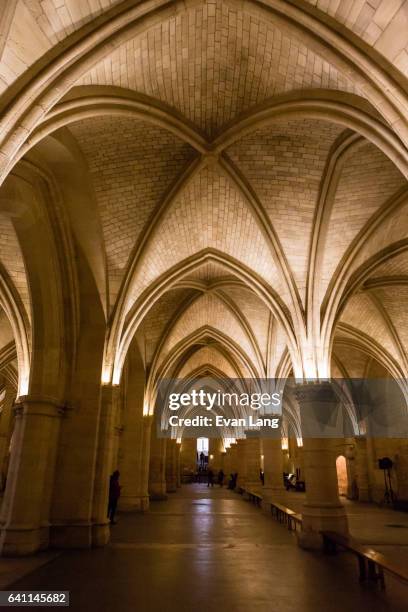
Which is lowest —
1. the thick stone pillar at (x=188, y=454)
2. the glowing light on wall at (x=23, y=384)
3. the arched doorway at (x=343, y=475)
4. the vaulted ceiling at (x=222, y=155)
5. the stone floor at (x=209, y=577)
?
the stone floor at (x=209, y=577)

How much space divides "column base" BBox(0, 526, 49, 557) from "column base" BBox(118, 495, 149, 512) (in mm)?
7938

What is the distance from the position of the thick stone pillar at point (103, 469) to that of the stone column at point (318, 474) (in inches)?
172

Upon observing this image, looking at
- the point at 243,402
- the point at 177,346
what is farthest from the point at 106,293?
the point at 243,402

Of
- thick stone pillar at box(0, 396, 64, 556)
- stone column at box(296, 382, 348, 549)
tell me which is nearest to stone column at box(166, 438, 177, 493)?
stone column at box(296, 382, 348, 549)

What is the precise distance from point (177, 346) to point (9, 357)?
7.28m

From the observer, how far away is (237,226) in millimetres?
12070

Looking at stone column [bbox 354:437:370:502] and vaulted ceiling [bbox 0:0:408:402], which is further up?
vaulted ceiling [bbox 0:0:408:402]

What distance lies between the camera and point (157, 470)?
22078 millimetres

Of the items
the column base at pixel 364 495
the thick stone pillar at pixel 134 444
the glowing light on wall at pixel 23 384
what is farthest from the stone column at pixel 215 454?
the glowing light on wall at pixel 23 384

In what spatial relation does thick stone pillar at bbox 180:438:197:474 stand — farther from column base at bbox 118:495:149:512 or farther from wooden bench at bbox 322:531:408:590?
wooden bench at bbox 322:531:408:590

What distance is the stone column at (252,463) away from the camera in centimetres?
2456

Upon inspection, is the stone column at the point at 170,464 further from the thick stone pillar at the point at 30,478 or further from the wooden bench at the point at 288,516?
the thick stone pillar at the point at 30,478

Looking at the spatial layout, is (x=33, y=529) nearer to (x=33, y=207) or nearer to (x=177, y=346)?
(x=33, y=207)

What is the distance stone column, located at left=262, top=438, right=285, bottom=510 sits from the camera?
677 inches
